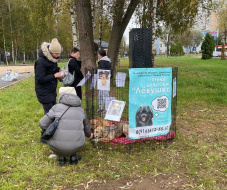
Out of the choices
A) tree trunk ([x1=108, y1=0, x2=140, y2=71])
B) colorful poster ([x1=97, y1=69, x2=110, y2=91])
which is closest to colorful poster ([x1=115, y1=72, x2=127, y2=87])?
colorful poster ([x1=97, y1=69, x2=110, y2=91])

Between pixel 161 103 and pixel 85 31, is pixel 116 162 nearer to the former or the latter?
pixel 161 103

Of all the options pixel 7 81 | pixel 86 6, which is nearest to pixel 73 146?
pixel 86 6

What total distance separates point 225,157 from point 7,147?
140 inches

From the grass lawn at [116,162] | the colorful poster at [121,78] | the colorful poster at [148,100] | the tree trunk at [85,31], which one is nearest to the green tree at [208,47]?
the tree trunk at [85,31]

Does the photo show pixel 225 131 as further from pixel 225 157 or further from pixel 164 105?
pixel 164 105

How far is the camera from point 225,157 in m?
3.50

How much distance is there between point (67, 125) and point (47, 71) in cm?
122

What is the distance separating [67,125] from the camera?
3059mm

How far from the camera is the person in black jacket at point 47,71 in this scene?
12.1ft

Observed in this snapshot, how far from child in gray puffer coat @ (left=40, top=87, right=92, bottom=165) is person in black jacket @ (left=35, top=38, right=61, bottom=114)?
69 cm

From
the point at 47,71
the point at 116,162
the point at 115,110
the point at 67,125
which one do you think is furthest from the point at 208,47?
the point at 67,125

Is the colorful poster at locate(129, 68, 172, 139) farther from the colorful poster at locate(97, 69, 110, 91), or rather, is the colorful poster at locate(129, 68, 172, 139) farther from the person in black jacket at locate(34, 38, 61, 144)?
the person in black jacket at locate(34, 38, 61, 144)

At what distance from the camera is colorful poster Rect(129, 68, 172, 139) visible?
335cm

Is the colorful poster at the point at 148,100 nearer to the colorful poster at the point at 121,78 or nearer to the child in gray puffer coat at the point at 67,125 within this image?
the colorful poster at the point at 121,78
